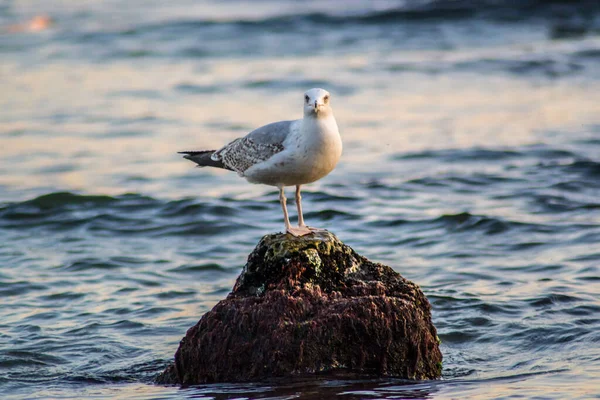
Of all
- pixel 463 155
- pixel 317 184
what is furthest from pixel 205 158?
pixel 463 155

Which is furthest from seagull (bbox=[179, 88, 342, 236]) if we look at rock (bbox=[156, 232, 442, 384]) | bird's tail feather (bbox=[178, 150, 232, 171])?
bird's tail feather (bbox=[178, 150, 232, 171])

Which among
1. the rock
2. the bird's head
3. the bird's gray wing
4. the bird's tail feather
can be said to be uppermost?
the bird's head

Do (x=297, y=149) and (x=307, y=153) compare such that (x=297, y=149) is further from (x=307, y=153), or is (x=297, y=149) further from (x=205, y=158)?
(x=205, y=158)

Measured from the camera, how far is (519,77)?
18.0 meters

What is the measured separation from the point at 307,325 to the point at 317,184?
23.4ft

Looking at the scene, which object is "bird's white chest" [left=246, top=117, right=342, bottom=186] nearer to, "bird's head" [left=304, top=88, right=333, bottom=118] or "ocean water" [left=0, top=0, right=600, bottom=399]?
"bird's head" [left=304, top=88, right=333, bottom=118]

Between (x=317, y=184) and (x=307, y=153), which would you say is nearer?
(x=307, y=153)

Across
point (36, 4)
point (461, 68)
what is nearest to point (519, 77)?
point (461, 68)

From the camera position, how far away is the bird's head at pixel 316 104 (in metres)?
6.03

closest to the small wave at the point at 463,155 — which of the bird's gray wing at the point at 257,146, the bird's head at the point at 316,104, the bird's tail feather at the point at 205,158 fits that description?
the bird's tail feather at the point at 205,158

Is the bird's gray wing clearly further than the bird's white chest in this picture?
Yes

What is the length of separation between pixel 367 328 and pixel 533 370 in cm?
140

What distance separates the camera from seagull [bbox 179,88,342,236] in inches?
238

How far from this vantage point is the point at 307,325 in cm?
590
